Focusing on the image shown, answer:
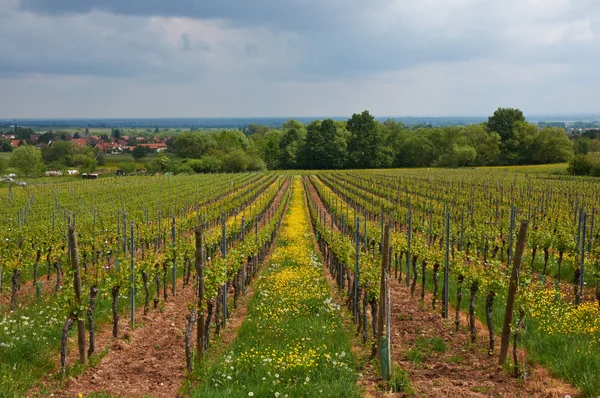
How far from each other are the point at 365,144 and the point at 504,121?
31564mm

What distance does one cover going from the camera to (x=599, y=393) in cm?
713

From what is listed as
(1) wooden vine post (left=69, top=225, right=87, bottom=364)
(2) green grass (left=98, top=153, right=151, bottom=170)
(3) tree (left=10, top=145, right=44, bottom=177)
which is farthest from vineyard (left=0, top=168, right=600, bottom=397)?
(2) green grass (left=98, top=153, right=151, bottom=170)

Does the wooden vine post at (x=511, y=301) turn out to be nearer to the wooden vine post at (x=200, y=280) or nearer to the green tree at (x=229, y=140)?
the wooden vine post at (x=200, y=280)

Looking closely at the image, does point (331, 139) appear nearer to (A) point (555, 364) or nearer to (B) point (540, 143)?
(B) point (540, 143)

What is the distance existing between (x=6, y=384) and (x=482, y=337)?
9.06 m

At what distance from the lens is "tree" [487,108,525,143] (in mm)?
100188

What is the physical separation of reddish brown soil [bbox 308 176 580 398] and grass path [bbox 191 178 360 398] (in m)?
0.82

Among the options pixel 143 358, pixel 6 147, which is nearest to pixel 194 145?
pixel 6 147

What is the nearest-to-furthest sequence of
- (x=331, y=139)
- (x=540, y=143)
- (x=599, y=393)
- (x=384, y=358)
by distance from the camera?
1. (x=599, y=393)
2. (x=384, y=358)
3. (x=540, y=143)
4. (x=331, y=139)

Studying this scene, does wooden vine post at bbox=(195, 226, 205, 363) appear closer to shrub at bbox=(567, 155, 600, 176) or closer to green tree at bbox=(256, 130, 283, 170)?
shrub at bbox=(567, 155, 600, 176)

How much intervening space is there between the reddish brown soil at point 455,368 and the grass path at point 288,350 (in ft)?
2.69

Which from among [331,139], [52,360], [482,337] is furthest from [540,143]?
[52,360]

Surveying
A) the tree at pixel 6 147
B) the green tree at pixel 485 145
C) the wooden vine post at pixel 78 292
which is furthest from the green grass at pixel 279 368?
the tree at pixel 6 147

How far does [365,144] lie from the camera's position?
318ft
